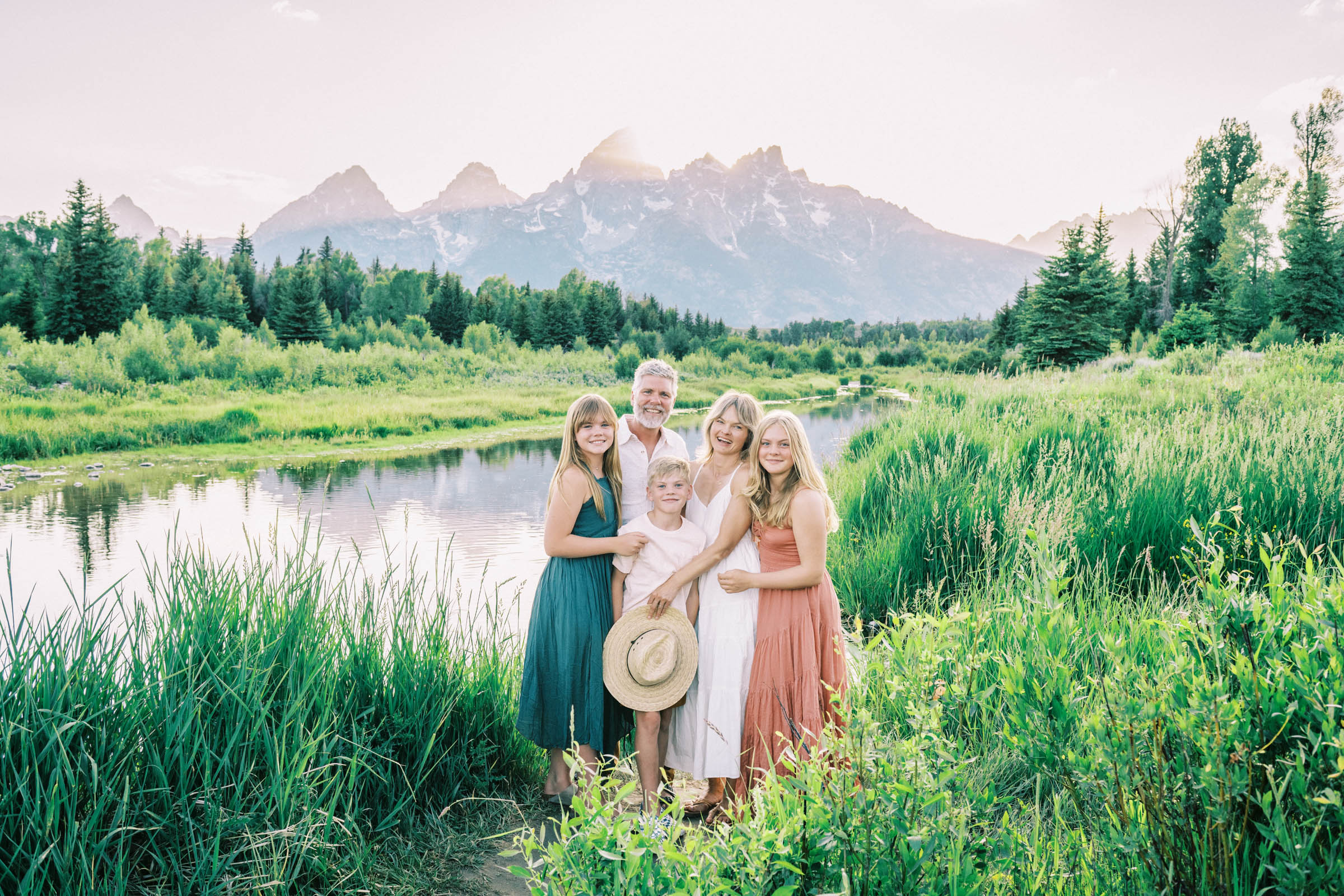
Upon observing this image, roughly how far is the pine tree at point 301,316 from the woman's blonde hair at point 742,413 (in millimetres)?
51355

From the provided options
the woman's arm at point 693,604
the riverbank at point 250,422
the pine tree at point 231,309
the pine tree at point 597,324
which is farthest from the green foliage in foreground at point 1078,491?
the pine tree at point 597,324

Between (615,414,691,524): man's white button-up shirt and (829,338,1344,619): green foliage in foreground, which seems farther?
(829,338,1344,619): green foliage in foreground

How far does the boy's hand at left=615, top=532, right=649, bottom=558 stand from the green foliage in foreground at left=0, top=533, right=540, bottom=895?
3.03ft

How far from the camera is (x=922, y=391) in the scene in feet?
49.0

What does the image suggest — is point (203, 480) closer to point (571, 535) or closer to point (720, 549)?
point (571, 535)

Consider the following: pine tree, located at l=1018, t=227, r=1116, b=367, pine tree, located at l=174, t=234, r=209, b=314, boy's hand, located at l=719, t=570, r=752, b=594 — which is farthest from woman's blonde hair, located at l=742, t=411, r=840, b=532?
pine tree, located at l=174, t=234, r=209, b=314

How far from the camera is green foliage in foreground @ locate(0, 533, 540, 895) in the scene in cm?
222

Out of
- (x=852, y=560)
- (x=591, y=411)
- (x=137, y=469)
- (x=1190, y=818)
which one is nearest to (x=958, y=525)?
(x=852, y=560)

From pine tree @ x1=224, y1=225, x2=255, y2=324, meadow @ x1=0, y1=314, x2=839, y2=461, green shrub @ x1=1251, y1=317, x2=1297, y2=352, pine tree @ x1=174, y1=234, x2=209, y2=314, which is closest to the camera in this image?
meadow @ x1=0, y1=314, x2=839, y2=461

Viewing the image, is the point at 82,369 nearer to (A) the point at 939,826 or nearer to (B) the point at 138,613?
(B) the point at 138,613

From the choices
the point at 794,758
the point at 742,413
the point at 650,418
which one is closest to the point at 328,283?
the point at 650,418

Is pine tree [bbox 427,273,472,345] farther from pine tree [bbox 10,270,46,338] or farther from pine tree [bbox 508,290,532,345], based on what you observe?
pine tree [bbox 10,270,46,338]

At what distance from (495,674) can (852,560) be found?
3230mm

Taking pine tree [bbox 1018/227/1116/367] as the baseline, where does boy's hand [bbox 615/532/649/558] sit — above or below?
below
